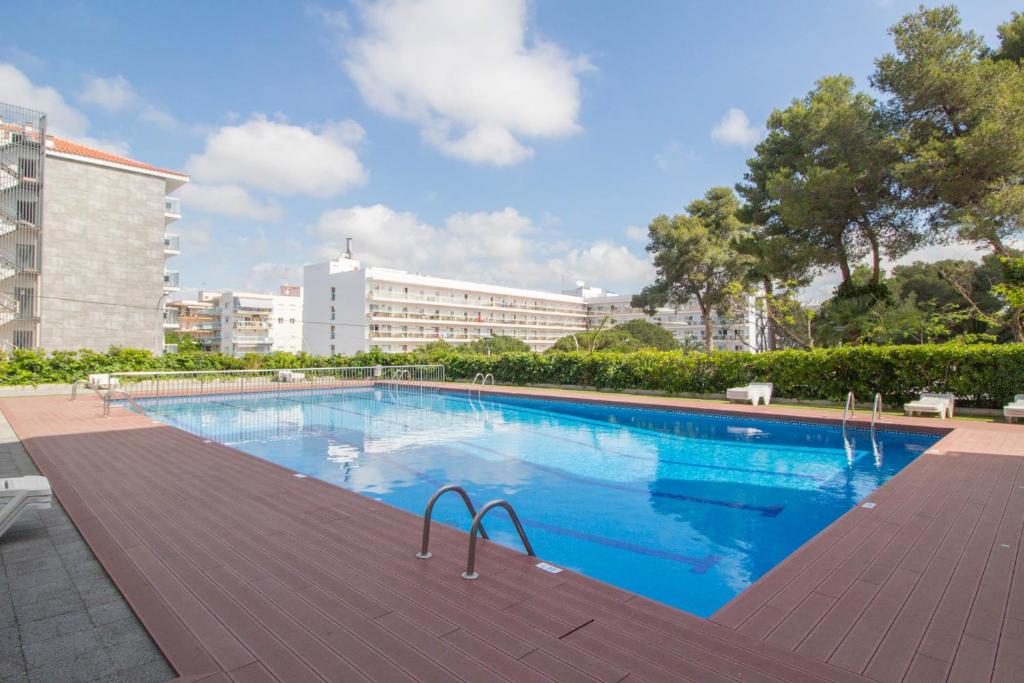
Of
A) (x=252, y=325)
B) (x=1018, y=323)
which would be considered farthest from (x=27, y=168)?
(x=252, y=325)

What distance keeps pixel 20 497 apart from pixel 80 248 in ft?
99.0

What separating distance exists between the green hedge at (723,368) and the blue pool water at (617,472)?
9.09ft

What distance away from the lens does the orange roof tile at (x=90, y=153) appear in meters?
27.8

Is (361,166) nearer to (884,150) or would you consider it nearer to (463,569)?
(884,150)

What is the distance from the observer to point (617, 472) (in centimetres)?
910

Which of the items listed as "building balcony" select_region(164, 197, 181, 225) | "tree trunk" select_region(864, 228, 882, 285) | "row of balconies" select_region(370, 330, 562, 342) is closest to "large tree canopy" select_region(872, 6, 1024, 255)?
"tree trunk" select_region(864, 228, 882, 285)

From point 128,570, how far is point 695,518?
575 centimetres

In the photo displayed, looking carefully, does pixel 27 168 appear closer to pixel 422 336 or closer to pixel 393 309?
pixel 393 309

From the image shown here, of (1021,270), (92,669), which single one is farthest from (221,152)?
(1021,270)

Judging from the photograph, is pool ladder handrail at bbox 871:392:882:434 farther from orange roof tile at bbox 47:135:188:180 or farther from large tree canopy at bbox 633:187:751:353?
orange roof tile at bbox 47:135:188:180

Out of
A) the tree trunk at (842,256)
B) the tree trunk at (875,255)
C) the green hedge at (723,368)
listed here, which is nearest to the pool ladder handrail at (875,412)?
the green hedge at (723,368)

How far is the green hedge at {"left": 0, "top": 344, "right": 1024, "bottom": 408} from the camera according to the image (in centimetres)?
1233

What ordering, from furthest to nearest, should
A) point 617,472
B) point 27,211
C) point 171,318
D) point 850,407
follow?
1. point 171,318
2. point 27,211
3. point 850,407
4. point 617,472

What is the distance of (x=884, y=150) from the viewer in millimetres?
16484
